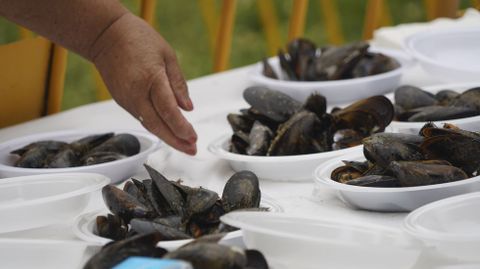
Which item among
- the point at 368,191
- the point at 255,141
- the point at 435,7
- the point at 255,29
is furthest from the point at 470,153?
the point at 255,29

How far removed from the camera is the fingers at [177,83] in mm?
1048

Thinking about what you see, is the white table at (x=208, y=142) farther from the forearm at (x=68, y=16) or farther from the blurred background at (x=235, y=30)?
the blurred background at (x=235, y=30)

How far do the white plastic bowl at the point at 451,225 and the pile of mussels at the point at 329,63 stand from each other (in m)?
0.64

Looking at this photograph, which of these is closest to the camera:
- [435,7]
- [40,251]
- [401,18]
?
[40,251]

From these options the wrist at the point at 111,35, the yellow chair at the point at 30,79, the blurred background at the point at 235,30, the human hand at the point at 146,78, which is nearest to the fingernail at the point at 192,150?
the human hand at the point at 146,78

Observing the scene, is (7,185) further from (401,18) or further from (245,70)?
(401,18)

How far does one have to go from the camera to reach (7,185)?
834mm

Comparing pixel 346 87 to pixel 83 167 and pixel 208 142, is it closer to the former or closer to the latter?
pixel 208 142

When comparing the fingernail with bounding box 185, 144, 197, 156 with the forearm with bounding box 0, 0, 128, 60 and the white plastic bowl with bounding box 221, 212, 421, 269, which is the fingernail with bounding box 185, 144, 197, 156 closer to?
the forearm with bounding box 0, 0, 128, 60

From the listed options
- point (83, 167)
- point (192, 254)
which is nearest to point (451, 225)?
point (192, 254)

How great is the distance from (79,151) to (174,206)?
12.7 inches

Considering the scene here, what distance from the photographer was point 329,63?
132 centimetres

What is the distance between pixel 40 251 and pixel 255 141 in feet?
1.18

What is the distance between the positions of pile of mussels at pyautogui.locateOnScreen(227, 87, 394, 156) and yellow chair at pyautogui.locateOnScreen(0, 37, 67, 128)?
0.46 metres
